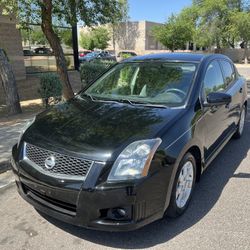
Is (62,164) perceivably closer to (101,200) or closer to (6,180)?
(101,200)

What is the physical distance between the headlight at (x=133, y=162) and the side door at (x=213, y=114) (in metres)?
1.21

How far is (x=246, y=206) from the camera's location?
3592 mm

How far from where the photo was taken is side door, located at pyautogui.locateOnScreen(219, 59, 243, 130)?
4945mm

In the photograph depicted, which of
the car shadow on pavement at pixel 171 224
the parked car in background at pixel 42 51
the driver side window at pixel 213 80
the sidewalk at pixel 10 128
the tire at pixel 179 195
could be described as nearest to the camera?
the car shadow on pavement at pixel 171 224

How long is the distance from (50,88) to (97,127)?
613 centimetres

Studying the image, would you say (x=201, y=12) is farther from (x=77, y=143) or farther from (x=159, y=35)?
(x=77, y=143)

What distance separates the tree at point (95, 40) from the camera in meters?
47.7

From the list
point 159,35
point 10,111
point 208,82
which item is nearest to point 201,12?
point 159,35

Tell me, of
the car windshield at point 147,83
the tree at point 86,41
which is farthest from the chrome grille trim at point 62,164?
the tree at point 86,41

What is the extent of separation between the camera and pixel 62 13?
328 inches

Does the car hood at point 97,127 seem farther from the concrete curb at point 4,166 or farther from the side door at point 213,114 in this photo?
the concrete curb at point 4,166

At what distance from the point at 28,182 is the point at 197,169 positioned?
6.08 feet

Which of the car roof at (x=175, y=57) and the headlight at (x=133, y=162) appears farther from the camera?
the car roof at (x=175, y=57)

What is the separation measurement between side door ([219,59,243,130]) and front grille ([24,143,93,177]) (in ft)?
9.35
